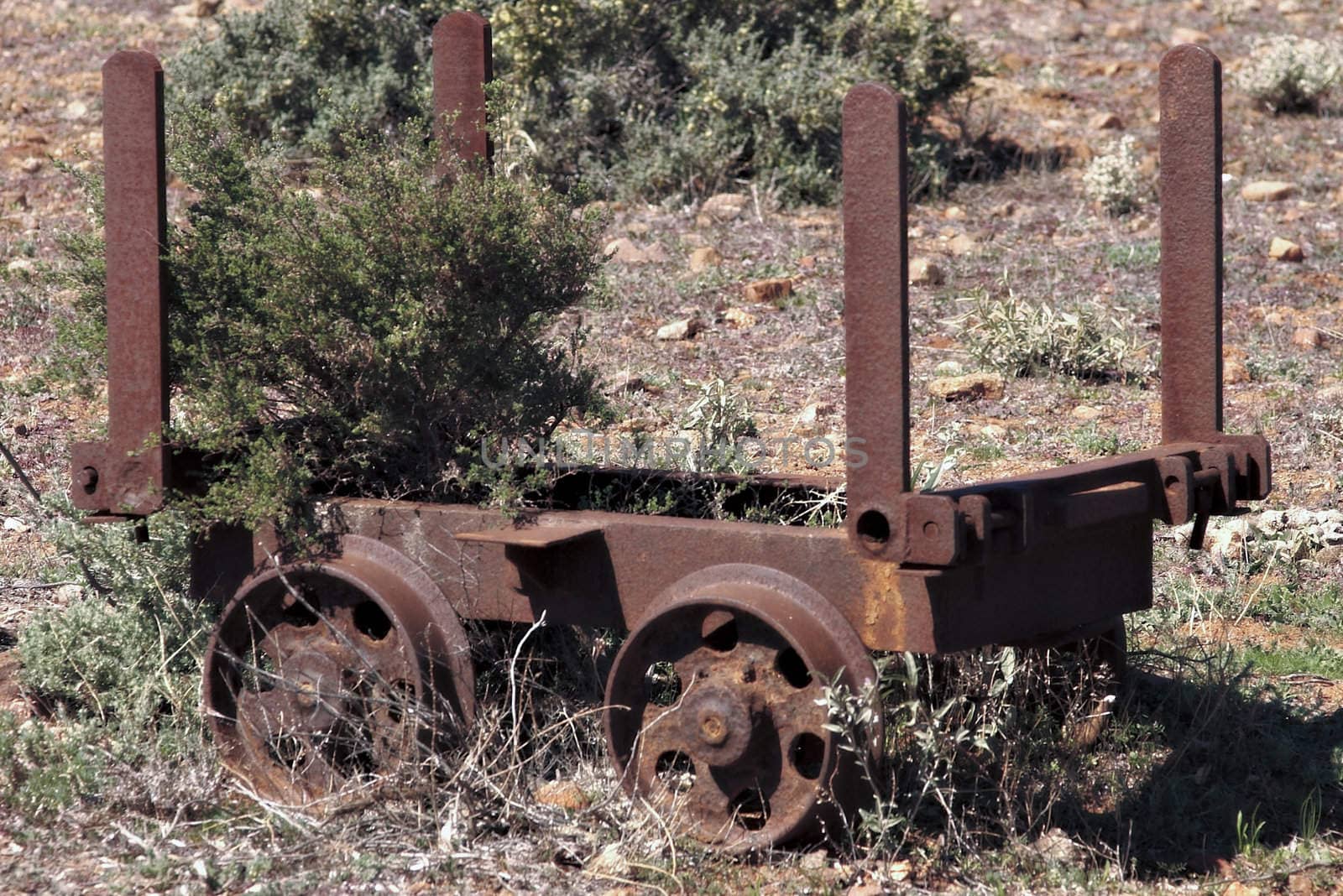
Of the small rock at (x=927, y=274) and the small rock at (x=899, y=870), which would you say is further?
the small rock at (x=927, y=274)

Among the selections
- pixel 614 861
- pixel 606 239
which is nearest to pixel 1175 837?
pixel 614 861

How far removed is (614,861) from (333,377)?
1.54 m

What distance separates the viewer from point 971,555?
3.21 meters

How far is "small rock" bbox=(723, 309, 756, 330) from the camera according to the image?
9.05 metres

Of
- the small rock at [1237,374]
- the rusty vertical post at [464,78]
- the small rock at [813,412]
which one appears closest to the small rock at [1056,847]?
the rusty vertical post at [464,78]

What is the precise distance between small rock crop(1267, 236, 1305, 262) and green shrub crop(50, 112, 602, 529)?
22.7 ft

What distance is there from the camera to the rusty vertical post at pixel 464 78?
4453 millimetres

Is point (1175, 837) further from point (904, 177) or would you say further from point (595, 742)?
point (904, 177)

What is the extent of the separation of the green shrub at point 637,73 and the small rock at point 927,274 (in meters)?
1.77

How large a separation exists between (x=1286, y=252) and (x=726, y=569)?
7567 millimetres

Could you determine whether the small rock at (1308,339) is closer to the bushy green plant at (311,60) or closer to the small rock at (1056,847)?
the small rock at (1056,847)

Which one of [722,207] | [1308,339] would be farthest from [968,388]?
[722,207]

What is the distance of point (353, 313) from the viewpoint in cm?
401

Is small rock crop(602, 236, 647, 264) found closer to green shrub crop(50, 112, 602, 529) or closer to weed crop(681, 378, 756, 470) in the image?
weed crop(681, 378, 756, 470)
